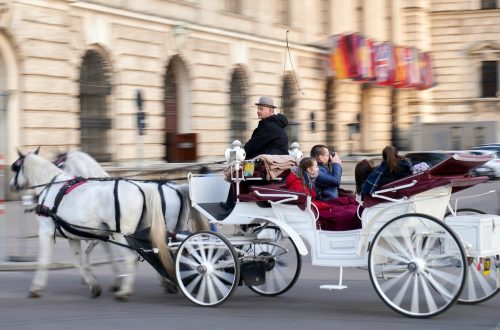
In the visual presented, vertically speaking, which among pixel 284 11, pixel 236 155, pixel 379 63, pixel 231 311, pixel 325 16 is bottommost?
pixel 231 311

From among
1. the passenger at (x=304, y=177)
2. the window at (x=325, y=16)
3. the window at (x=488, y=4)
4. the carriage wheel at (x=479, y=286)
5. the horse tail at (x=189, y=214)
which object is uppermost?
the window at (x=488, y=4)

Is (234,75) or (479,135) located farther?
(479,135)

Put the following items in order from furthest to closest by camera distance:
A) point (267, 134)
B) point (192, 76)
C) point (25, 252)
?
point (192, 76) → point (25, 252) → point (267, 134)

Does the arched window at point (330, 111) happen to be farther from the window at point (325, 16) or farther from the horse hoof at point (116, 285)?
the horse hoof at point (116, 285)

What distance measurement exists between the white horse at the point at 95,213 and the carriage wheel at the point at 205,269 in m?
0.29

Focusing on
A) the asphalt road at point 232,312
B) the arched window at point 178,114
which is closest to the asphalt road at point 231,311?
the asphalt road at point 232,312

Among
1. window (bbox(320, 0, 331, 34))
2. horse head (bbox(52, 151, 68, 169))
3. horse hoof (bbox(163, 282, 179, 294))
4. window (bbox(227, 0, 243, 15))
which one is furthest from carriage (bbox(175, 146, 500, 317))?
window (bbox(320, 0, 331, 34))

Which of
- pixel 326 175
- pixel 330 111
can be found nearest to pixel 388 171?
pixel 326 175

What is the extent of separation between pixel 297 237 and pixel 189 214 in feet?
5.36

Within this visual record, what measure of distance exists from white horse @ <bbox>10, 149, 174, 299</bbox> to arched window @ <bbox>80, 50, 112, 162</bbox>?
1654cm

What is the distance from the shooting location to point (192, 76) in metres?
31.8

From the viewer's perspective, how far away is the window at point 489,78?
53812mm

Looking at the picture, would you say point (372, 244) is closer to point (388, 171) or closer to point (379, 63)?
point (388, 171)

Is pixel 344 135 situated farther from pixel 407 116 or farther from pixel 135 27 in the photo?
pixel 135 27
